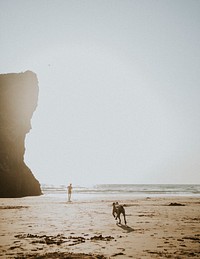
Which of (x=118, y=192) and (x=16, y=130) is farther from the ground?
(x=16, y=130)

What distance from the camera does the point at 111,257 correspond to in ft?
20.0

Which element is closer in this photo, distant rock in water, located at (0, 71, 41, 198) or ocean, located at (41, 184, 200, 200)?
distant rock in water, located at (0, 71, 41, 198)

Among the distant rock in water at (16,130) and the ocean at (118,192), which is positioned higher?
the distant rock in water at (16,130)

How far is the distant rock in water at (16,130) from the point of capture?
142 ft

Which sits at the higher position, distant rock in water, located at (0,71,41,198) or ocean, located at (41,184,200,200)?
distant rock in water, located at (0,71,41,198)

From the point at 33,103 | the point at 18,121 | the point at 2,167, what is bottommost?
the point at 2,167

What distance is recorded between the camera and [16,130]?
1905 inches

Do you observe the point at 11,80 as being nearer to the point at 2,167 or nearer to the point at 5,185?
the point at 2,167

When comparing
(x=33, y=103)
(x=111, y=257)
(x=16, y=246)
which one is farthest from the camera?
(x=33, y=103)

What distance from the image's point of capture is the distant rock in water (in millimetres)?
43344

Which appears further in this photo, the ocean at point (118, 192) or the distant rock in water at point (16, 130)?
the ocean at point (118, 192)

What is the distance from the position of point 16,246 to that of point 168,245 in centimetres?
466

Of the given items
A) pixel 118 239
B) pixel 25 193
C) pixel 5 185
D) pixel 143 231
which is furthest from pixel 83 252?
pixel 25 193

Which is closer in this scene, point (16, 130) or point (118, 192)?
point (16, 130)
